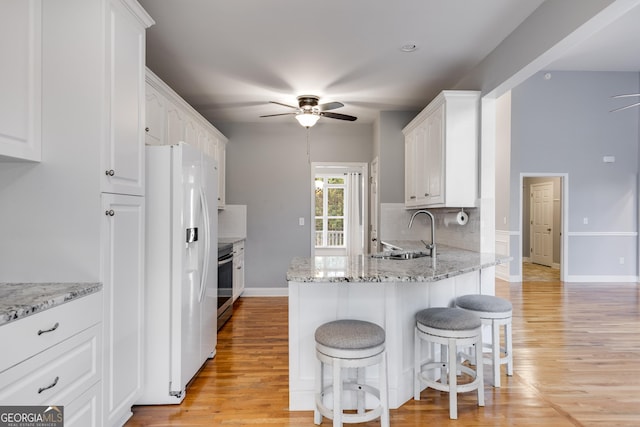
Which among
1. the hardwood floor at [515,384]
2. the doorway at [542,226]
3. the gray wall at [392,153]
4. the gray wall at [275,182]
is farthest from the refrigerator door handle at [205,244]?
the doorway at [542,226]

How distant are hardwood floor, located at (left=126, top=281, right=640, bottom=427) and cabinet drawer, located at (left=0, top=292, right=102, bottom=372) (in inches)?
36.9

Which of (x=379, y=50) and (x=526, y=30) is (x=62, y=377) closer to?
(x=379, y=50)

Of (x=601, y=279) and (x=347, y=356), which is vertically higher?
(x=347, y=356)

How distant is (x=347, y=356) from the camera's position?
1.85 metres

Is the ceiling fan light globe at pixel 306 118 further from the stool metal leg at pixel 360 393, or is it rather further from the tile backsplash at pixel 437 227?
the stool metal leg at pixel 360 393

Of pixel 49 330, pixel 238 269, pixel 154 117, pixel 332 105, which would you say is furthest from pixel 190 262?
pixel 238 269

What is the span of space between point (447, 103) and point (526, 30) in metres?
0.86

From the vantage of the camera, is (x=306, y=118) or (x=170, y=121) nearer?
(x=170, y=121)

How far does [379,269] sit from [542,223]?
27.4 ft

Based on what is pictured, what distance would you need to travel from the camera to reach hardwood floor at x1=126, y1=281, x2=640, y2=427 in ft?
7.14

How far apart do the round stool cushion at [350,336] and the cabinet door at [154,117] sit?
88.5 inches

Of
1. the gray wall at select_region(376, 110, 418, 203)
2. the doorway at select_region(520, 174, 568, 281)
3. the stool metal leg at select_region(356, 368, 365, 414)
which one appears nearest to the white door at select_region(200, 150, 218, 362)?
the stool metal leg at select_region(356, 368, 365, 414)

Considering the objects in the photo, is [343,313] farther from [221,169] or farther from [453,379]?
[221,169]

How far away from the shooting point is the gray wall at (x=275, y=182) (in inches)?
219
